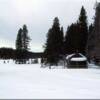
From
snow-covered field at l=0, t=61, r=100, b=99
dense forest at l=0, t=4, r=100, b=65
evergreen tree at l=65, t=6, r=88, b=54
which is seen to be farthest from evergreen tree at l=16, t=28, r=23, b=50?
snow-covered field at l=0, t=61, r=100, b=99

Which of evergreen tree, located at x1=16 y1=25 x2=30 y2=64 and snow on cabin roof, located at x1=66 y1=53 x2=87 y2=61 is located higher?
evergreen tree, located at x1=16 y1=25 x2=30 y2=64

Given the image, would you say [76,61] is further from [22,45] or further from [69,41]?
[22,45]

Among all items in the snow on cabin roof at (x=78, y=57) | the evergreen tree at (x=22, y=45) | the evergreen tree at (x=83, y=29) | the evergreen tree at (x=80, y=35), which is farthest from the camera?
the evergreen tree at (x=22, y=45)

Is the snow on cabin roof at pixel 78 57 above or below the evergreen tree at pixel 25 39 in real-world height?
below

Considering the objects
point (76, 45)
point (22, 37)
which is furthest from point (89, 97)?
point (22, 37)

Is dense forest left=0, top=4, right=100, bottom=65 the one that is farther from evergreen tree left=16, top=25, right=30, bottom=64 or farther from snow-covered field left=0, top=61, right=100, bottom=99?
snow-covered field left=0, top=61, right=100, bottom=99

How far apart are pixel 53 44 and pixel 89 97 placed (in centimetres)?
6552

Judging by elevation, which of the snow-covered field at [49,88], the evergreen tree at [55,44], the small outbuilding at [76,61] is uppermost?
the evergreen tree at [55,44]

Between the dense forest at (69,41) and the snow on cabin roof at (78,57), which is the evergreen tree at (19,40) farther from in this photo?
the snow on cabin roof at (78,57)

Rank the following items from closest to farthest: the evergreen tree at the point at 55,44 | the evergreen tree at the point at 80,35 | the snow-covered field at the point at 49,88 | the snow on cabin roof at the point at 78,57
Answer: the snow-covered field at the point at 49,88 → the snow on cabin roof at the point at 78,57 → the evergreen tree at the point at 80,35 → the evergreen tree at the point at 55,44

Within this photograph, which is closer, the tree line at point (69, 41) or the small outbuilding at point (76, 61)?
the small outbuilding at point (76, 61)

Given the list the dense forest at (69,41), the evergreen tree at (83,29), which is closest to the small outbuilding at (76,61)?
the dense forest at (69,41)

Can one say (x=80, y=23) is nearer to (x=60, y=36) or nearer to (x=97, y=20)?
(x=60, y=36)

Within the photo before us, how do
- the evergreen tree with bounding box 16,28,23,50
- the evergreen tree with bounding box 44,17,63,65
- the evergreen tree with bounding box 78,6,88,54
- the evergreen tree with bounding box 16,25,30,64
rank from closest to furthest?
the evergreen tree with bounding box 78,6,88,54
the evergreen tree with bounding box 44,17,63,65
the evergreen tree with bounding box 16,25,30,64
the evergreen tree with bounding box 16,28,23,50
